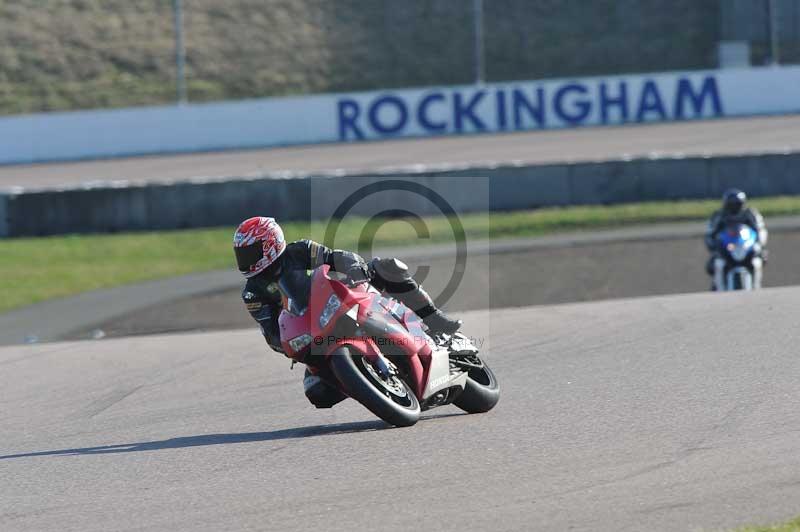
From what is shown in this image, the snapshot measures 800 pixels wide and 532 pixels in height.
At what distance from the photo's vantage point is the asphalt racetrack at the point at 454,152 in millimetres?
26891

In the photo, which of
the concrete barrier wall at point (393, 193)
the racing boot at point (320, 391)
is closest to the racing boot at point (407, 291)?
the racing boot at point (320, 391)

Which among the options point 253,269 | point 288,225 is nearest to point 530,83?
point 288,225

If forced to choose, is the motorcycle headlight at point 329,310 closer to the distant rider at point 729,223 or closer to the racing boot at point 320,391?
the racing boot at point 320,391

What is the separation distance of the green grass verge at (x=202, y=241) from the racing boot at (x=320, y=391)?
1130cm

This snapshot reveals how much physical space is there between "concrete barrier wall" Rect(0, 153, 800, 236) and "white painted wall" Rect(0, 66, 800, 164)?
36.6 feet

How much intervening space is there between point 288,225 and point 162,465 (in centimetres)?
1443

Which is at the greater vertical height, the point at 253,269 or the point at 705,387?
the point at 253,269

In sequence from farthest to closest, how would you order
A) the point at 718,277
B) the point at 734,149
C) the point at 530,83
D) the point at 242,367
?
the point at 530,83 → the point at 734,149 → the point at 718,277 → the point at 242,367

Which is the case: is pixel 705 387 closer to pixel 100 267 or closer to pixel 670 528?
pixel 670 528

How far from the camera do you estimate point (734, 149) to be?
25.9 metres

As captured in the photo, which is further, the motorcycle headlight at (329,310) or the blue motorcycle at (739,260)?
the blue motorcycle at (739,260)

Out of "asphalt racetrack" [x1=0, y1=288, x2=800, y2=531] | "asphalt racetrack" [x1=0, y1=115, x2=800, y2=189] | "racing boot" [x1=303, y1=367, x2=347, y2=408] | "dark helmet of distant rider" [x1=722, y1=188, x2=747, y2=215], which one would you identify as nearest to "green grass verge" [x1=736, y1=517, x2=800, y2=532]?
"asphalt racetrack" [x1=0, y1=288, x2=800, y2=531]

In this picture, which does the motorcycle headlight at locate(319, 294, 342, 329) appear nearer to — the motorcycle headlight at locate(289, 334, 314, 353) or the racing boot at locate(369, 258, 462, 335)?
the motorcycle headlight at locate(289, 334, 314, 353)

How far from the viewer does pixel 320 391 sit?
7.00 m
